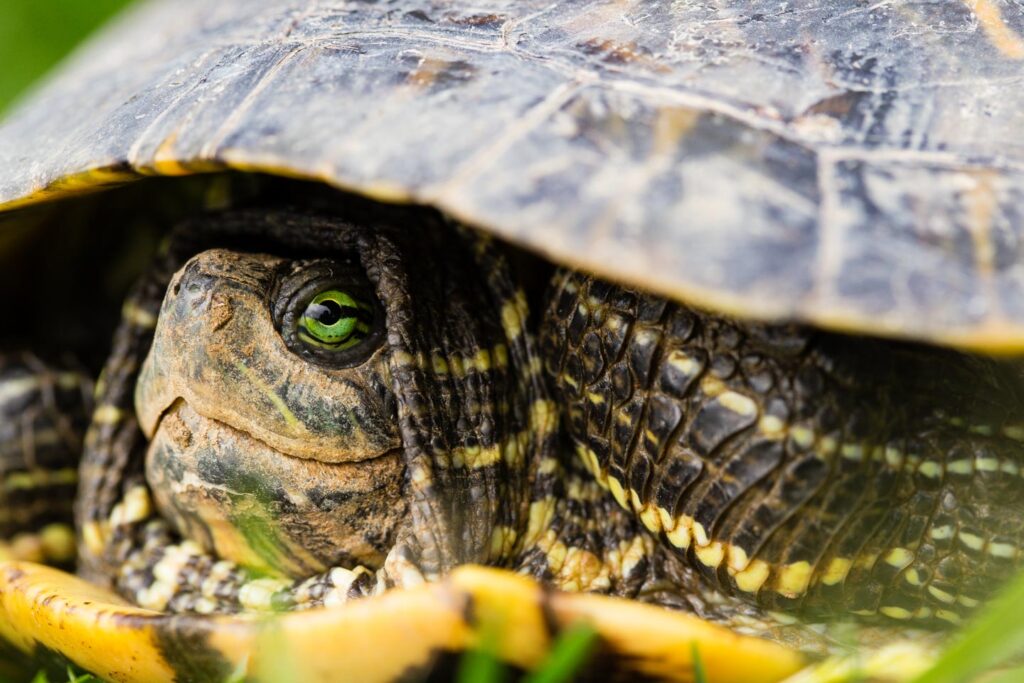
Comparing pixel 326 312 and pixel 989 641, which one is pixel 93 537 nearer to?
pixel 326 312

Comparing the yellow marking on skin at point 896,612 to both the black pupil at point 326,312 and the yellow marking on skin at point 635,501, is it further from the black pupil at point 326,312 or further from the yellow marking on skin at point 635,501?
the black pupil at point 326,312

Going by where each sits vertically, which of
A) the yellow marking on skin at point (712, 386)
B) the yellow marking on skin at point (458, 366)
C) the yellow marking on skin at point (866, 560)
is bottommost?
the yellow marking on skin at point (866, 560)

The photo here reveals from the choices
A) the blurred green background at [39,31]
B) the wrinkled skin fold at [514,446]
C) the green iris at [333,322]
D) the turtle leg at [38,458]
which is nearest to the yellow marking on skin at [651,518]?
the wrinkled skin fold at [514,446]

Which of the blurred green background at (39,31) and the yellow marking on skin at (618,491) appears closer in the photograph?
the yellow marking on skin at (618,491)

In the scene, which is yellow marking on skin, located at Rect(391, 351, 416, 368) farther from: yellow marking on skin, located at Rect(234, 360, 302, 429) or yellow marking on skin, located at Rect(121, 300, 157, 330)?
yellow marking on skin, located at Rect(121, 300, 157, 330)

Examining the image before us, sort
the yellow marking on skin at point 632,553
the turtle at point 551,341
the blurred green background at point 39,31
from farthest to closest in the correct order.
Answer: the blurred green background at point 39,31, the yellow marking on skin at point 632,553, the turtle at point 551,341

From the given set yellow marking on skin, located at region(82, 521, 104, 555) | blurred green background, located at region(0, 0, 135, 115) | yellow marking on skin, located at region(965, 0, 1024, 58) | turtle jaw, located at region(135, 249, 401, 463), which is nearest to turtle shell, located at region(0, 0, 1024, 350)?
yellow marking on skin, located at region(965, 0, 1024, 58)
